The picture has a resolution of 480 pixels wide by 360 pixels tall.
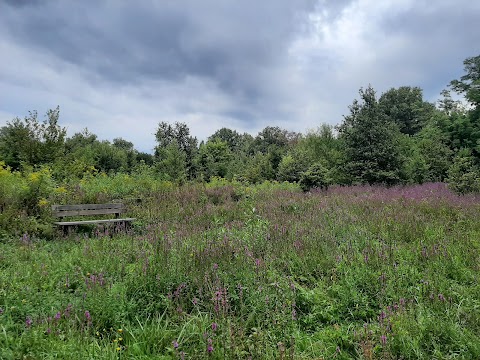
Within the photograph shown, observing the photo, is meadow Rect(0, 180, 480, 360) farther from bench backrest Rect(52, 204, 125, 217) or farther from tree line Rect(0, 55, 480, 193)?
tree line Rect(0, 55, 480, 193)

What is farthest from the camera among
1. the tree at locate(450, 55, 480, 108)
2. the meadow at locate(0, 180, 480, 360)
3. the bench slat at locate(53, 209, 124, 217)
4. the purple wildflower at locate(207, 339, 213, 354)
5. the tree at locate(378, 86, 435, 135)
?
the tree at locate(378, 86, 435, 135)

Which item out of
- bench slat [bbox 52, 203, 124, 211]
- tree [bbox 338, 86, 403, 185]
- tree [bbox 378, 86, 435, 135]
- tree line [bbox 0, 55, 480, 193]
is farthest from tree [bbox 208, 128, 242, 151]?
bench slat [bbox 52, 203, 124, 211]

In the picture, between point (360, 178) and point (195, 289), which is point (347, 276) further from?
point (360, 178)

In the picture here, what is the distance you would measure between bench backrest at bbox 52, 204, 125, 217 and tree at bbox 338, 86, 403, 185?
14210 mm

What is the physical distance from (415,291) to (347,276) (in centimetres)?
79

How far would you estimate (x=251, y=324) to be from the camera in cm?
323

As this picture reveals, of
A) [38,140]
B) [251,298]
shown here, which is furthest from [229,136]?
[251,298]

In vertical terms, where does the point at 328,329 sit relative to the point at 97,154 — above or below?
below

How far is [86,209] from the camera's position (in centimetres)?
875

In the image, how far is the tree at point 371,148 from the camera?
→ 1841 centimetres

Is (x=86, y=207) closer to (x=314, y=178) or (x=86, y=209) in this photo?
(x=86, y=209)

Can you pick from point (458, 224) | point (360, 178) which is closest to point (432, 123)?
point (360, 178)

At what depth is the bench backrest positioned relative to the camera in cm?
815

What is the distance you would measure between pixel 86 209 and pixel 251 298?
6.94 m
